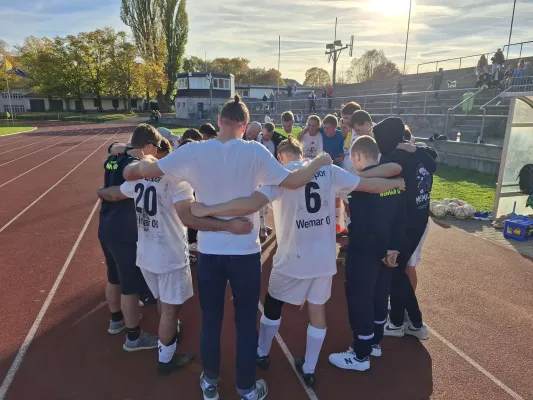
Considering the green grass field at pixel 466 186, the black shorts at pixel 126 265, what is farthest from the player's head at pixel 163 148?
the green grass field at pixel 466 186

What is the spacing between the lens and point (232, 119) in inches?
100

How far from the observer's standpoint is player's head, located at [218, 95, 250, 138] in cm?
254

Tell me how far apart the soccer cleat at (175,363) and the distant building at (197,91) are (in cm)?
4225

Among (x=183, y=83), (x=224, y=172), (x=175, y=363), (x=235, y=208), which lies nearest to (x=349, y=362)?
(x=175, y=363)

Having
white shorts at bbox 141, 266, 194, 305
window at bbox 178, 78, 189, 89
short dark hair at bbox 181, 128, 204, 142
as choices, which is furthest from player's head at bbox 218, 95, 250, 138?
window at bbox 178, 78, 189, 89

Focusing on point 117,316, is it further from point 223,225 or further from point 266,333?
point 223,225

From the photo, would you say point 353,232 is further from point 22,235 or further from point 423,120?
point 423,120

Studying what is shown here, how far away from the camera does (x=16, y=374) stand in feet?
11.3

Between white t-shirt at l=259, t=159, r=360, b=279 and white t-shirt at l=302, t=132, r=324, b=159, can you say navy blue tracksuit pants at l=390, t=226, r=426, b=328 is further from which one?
white t-shirt at l=302, t=132, r=324, b=159

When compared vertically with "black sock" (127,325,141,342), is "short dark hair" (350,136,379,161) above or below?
above

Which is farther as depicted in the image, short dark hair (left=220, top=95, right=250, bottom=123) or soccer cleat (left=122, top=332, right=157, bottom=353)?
soccer cleat (left=122, top=332, right=157, bottom=353)

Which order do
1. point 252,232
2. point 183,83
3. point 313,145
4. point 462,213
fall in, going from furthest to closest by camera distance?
point 183,83 → point 462,213 → point 313,145 → point 252,232

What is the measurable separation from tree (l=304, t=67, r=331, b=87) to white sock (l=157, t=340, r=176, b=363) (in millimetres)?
93952

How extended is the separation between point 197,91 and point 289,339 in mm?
45091
